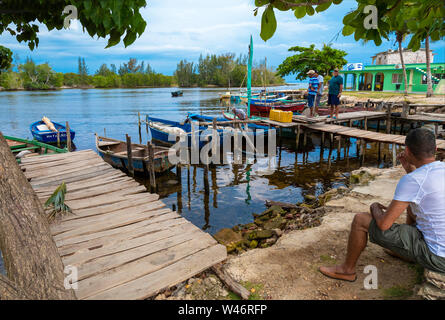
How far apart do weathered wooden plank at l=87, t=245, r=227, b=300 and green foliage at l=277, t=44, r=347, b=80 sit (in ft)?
155

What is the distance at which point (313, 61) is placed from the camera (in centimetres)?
4719

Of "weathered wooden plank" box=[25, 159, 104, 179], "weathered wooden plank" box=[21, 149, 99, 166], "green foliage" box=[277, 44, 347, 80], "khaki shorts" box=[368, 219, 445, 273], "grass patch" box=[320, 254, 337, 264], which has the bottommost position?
"grass patch" box=[320, 254, 337, 264]

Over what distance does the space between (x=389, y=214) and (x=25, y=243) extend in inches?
133

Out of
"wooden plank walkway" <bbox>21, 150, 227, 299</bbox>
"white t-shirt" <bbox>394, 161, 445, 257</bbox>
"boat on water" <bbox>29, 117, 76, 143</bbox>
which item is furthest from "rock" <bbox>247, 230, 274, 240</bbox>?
"boat on water" <bbox>29, 117, 76, 143</bbox>

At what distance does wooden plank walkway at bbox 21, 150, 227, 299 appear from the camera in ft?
12.3

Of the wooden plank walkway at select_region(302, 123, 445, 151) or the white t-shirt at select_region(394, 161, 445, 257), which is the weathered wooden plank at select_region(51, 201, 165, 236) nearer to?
the white t-shirt at select_region(394, 161, 445, 257)

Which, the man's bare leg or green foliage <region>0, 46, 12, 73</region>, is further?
green foliage <region>0, 46, 12, 73</region>

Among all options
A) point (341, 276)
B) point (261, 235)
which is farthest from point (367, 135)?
point (341, 276)

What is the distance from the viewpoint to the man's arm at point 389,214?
271 cm

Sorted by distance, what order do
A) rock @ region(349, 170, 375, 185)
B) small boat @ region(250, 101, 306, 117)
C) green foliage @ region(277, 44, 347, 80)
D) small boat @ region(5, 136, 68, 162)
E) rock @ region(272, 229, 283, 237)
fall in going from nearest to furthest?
rock @ region(272, 229, 283, 237)
rock @ region(349, 170, 375, 185)
small boat @ region(5, 136, 68, 162)
small boat @ region(250, 101, 306, 117)
green foliage @ region(277, 44, 347, 80)

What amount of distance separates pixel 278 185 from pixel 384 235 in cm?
971

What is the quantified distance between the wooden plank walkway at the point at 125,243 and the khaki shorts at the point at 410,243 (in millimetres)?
2291
